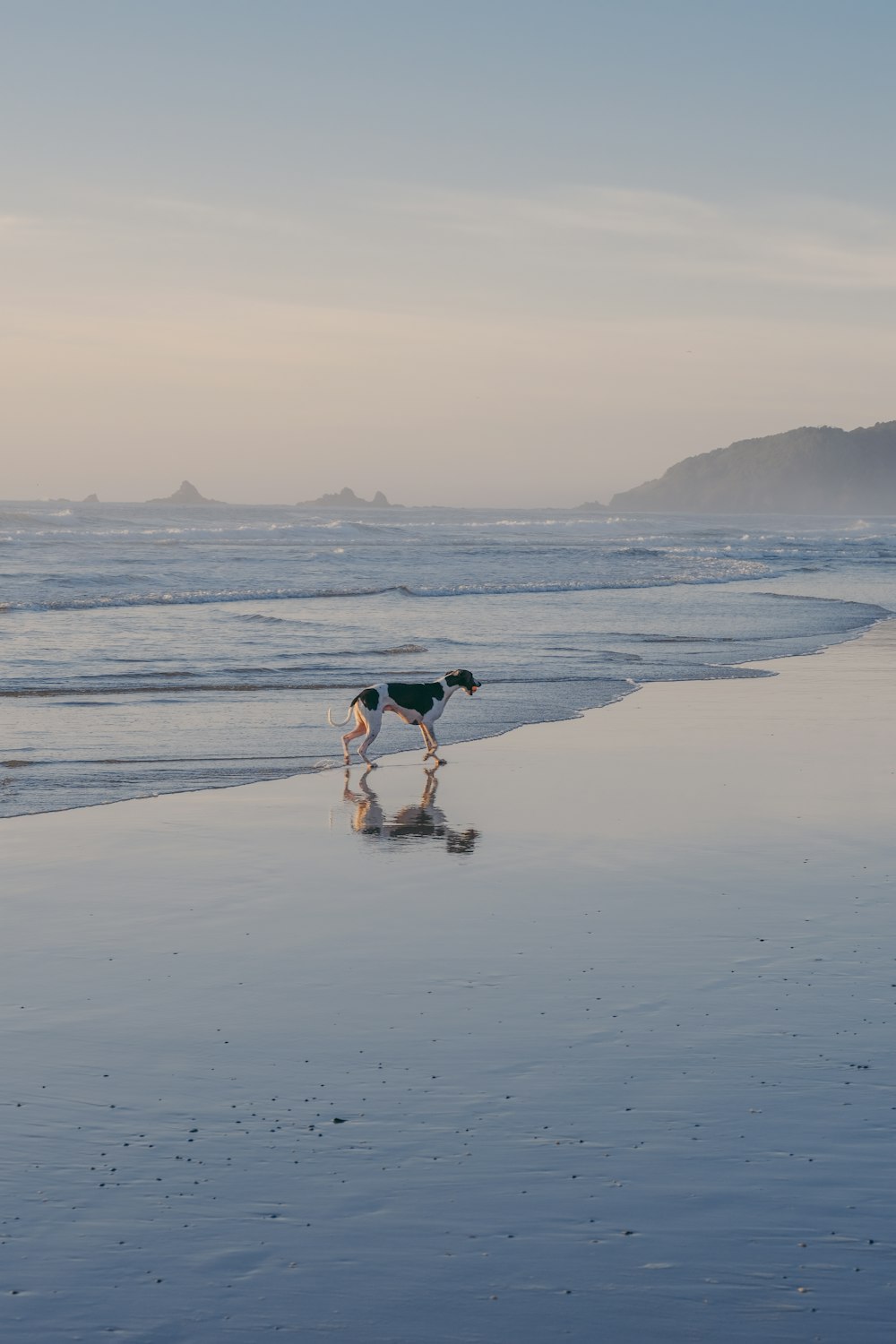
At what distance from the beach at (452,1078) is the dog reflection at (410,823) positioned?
0.21ft

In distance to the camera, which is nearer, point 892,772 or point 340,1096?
point 340,1096

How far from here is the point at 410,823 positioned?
33.4 feet

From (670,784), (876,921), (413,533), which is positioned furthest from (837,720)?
(413,533)

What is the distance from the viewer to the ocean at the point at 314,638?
1345 cm

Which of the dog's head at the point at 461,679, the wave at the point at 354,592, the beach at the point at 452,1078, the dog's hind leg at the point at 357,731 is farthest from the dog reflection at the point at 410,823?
the wave at the point at 354,592

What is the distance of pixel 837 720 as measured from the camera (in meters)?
14.7

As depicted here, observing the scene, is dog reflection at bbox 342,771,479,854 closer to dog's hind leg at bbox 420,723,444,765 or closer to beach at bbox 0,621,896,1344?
beach at bbox 0,621,896,1344

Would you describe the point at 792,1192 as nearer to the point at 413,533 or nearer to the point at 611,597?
the point at 611,597

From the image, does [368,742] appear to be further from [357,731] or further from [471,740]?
[471,740]

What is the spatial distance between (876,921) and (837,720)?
24.9 feet

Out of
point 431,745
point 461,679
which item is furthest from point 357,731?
point 461,679

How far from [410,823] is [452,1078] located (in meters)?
4.98

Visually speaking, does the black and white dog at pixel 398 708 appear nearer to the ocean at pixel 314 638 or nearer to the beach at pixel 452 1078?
the ocean at pixel 314 638

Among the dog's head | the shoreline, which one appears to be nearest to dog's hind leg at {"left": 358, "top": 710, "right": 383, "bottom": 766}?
the shoreline
